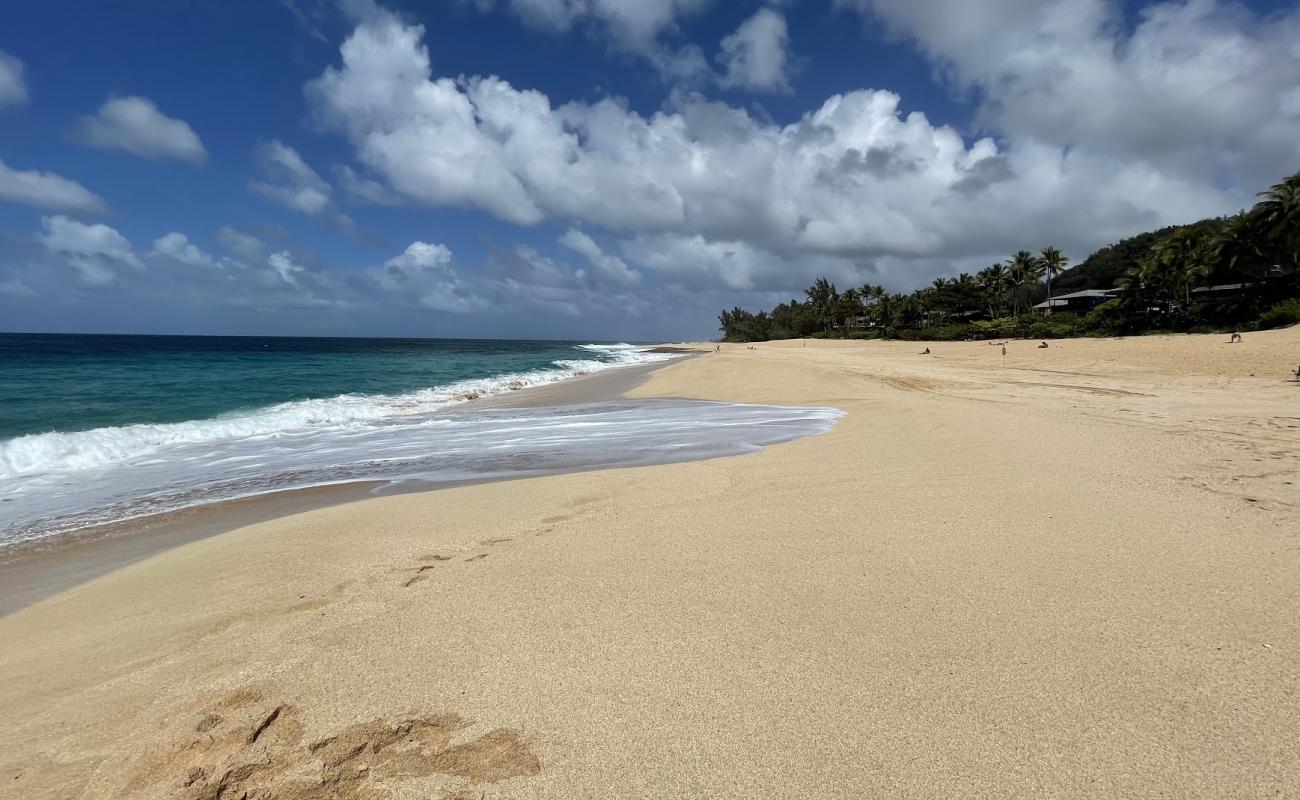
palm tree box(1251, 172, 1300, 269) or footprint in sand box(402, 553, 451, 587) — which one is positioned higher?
palm tree box(1251, 172, 1300, 269)

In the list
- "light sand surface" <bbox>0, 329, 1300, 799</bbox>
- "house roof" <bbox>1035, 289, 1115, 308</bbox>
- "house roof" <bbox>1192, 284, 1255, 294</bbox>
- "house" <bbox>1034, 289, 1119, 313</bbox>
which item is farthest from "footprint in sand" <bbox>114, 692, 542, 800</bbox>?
"house roof" <bbox>1035, 289, 1115, 308</bbox>

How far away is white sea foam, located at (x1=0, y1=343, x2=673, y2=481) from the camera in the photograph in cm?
1092

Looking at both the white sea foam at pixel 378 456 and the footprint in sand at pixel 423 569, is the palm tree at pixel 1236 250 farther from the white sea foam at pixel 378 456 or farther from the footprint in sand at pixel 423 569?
the footprint in sand at pixel 423 569

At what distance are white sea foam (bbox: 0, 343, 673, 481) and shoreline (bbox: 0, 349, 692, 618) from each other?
5.48 meters

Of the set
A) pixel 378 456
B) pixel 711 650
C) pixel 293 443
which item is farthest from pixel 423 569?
pixel 293 443

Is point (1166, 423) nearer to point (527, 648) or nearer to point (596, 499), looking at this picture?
point (596, 499)

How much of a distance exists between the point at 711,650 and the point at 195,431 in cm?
1604

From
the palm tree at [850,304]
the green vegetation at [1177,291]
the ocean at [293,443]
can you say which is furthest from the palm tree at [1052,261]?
the ocean at [293,443]

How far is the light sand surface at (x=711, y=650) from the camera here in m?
2.31

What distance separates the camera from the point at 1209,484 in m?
5.58

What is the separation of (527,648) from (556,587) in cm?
79

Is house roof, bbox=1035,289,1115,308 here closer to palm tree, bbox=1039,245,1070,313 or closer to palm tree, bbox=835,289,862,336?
palm tree, bbox=1039,245,1070,313

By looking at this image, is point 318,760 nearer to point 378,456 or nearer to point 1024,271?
point 378,456

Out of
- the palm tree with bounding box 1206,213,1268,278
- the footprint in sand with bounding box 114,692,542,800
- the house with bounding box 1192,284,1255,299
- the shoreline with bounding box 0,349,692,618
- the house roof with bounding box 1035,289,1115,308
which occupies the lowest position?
the shoreline with bounding box 0,349,692,618
